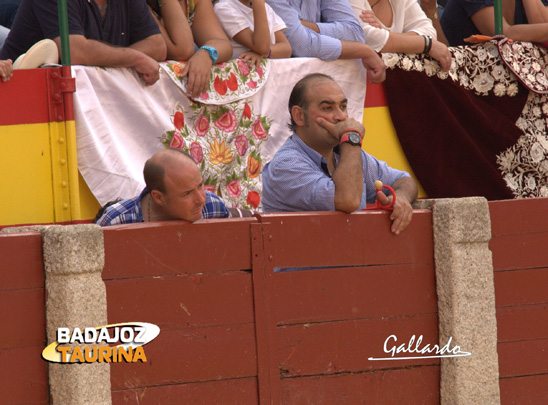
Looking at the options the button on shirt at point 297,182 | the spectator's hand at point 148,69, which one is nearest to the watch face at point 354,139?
the button on shirt at point 297,182

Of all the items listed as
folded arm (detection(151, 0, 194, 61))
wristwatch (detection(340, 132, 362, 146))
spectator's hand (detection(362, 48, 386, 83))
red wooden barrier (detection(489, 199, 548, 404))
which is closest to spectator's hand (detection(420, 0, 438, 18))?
spectator's hand (detection(362, 48, 386, 83))

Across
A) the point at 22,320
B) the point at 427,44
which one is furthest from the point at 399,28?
the point at 22,320

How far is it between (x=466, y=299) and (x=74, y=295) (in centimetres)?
160

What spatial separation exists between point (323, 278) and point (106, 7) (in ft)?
6.28

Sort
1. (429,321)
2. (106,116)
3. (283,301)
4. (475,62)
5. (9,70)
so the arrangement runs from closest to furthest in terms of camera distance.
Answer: (283,301) → (429,321) → (9,70) → (106,116) → (475,62)

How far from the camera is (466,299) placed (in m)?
3.49

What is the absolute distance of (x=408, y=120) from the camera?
4.90 metres

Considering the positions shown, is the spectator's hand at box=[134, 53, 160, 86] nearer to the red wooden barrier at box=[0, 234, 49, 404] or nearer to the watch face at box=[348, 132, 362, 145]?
the watch face at box=[348, 132, 362, 145]

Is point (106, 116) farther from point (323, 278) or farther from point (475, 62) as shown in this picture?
point (475, 62)

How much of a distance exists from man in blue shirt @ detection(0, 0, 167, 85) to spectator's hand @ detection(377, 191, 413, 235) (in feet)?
4.68

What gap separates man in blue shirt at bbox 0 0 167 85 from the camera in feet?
13.3

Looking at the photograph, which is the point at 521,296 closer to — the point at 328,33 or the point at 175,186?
the point at 175,186

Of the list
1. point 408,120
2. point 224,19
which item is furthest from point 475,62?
point 224,19

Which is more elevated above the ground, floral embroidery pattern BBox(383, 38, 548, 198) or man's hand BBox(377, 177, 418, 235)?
floral embroidery pattern BBox(383, 38, 548, 198)
